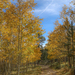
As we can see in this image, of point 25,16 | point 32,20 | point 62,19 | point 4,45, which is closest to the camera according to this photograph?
point 32,20

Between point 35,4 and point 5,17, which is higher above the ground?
point 35,4

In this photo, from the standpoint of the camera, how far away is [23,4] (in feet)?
20.6

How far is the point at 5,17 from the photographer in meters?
6.30

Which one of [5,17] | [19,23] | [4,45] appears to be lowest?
[4,45]

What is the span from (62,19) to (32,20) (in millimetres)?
7117

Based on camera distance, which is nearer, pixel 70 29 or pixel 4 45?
pixel 4 45

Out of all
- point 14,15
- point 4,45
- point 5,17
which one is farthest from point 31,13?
point 4,45

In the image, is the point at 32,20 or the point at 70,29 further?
the point at 70,29

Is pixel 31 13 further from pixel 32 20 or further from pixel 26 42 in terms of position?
pixel 26 42

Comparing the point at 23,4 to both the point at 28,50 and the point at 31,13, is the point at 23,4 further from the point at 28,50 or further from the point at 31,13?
the point at 28,50

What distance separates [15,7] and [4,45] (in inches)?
144

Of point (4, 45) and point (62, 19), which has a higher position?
point (62, 19)

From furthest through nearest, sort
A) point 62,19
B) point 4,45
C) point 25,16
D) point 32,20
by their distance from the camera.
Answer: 1. point 62,19
2. point 4,45
3. point 25,16
4. point 32,20

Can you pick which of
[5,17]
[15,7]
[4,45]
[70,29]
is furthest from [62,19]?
[4,45]
